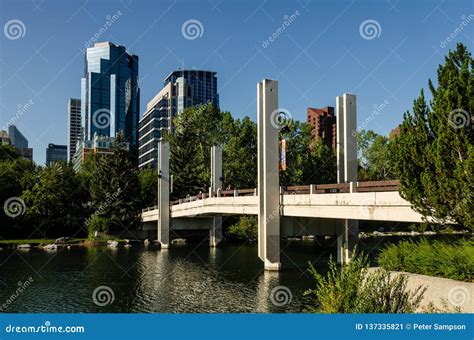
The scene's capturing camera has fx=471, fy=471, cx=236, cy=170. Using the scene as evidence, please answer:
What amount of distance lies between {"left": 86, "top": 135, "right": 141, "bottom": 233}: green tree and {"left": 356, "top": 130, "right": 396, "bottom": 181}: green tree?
34.1 m

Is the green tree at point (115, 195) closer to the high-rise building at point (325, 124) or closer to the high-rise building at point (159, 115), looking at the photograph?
the high-rise building at point (159, 115)

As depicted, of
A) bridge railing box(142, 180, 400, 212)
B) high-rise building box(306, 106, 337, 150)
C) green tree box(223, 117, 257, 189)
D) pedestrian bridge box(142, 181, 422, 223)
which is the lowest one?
pedestrian bridge box(142, 181, 422, 223)

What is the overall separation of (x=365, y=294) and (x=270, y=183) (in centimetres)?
1815

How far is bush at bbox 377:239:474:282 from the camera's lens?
14.0 m

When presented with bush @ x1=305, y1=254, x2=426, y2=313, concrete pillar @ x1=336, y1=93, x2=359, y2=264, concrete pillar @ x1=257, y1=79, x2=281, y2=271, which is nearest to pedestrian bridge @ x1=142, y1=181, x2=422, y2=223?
concrete pillar @ x1=257, y1=79, x2=281, y2=271

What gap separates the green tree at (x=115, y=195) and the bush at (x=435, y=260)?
46.1 meters

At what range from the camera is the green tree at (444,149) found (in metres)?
15.3

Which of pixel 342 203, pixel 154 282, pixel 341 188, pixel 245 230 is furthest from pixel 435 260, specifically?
pixel 245 230

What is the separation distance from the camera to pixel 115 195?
59.6 metres

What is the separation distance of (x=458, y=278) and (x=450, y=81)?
21.6 ft

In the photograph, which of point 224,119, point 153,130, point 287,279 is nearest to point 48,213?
point 224,119

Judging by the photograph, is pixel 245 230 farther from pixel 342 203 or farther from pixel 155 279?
pixel 342 203

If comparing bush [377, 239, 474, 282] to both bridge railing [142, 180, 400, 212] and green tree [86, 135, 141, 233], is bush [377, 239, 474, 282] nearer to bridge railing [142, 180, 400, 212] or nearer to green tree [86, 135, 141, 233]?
bridge railing [142, 180, 400, 212]

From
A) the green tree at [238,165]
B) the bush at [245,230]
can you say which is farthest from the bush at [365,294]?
the green tree at [238,165]
